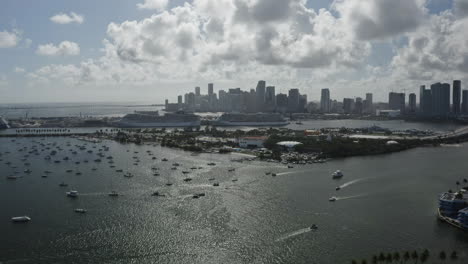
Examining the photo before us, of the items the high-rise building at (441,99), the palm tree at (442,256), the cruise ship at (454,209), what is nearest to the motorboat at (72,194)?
the palm tree at (442,256)

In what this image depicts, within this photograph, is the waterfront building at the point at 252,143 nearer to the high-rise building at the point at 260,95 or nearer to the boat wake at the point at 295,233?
the boat wake at the point at 295,233

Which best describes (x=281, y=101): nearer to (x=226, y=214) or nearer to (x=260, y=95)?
(x=260, y=95)

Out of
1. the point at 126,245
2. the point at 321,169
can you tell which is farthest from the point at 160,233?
the point at 321,169

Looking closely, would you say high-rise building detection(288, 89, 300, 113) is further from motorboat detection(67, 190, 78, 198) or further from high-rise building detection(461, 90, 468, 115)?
motorboat detection(67, 190, 78, 198)

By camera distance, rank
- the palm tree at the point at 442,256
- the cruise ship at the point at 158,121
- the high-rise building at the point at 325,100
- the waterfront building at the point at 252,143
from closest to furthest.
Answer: the palm tree at the point at 442,256 < the waterfront building at the point at 252,143 < the cruise ship at the point at 158,121 < the high-rise building at the point at 325,100

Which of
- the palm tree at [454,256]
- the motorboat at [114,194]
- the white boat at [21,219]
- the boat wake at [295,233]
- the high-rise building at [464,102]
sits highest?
the high-rise building at [464,102]

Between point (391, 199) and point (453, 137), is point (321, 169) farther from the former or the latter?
point (453, 137)

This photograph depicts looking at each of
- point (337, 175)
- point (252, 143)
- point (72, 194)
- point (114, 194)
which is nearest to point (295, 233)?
point (114, 194)
